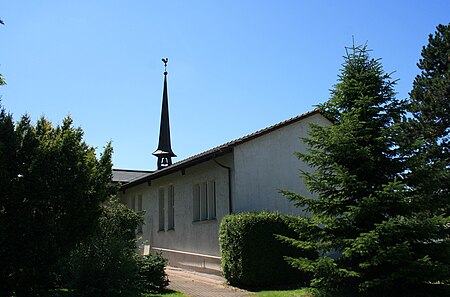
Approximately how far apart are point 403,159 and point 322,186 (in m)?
1.81

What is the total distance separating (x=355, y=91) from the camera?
417 inches

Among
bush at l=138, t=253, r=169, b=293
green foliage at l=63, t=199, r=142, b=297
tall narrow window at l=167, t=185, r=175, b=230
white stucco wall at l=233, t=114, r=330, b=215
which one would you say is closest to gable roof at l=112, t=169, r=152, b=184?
tall narrow window at l=167, t=185, r=175, b=230

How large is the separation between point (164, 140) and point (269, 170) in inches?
967

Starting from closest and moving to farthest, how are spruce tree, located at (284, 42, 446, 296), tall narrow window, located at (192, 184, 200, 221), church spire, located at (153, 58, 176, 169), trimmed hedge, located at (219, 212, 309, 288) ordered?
spruce tree, located at (284, 42, 446, 296)
trimmed hedge, located at (219, 212, 309, 288)
tall narrow window, located at (192, 184, 200, 221)
church spire, located at (153, 58, 176, 169)

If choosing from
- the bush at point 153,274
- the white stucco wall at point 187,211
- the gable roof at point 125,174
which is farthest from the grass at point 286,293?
the gable roof at point 125,174

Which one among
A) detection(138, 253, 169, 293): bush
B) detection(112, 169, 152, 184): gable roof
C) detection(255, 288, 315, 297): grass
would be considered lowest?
detection(255, 288, 315, 297): grass

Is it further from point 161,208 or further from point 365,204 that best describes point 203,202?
point 365,204

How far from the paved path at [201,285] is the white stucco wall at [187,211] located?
0.90m

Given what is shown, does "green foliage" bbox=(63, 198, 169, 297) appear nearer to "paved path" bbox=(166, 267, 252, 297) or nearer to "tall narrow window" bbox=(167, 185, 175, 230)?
"paved path" bbox=(166, 267, 252, 297)

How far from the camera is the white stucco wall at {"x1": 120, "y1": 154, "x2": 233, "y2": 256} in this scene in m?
15.8

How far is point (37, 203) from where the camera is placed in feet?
33.0

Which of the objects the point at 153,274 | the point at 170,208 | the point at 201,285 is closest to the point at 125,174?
the point at 170,208

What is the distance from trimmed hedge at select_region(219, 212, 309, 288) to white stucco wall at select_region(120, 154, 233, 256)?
7.96ft

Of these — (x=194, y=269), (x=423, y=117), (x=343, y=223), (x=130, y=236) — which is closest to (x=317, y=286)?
(x=343, y=223)
